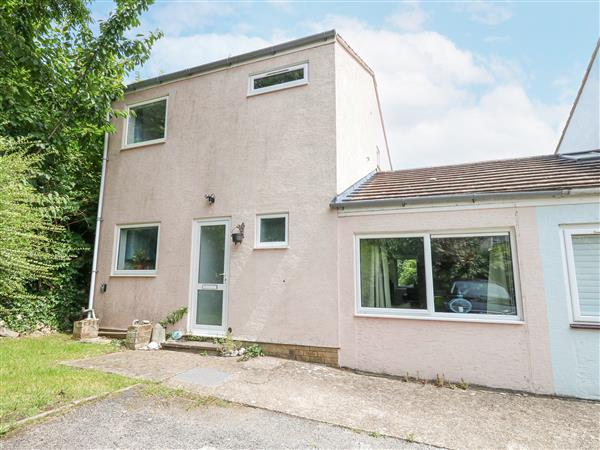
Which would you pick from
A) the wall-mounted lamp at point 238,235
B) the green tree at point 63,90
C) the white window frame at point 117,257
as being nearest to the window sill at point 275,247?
the wall-mounted lamp at point 238,235

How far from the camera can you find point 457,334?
226 inches

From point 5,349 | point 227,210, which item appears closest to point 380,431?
point 227,210

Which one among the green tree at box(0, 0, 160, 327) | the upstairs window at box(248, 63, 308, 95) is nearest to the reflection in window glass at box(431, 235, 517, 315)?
the upstairs window at box(248, 63, 308, 95)

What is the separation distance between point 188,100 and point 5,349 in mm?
7277

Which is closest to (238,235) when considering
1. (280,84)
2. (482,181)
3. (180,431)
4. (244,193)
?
(244,193)

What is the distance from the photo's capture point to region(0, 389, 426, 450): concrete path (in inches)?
135

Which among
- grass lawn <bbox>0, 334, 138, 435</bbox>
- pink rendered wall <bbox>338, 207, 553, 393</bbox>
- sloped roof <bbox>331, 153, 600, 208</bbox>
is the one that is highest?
sloped roof <bbox>331, 153, 600, 208</bbox>

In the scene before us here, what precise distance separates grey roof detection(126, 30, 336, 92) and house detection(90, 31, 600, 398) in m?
0.04

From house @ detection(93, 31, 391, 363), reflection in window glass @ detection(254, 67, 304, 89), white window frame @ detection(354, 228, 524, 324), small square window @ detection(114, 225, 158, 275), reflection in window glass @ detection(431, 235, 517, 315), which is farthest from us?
small square window @ detection(114, 225, 158, 275)

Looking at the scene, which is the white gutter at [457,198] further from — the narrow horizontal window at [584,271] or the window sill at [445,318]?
the window sill at [445,318]

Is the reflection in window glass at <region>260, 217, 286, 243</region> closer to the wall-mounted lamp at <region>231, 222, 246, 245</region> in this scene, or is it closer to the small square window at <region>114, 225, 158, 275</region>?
the wall-mounted lamp at <region>231, 222, 246, 245</region>

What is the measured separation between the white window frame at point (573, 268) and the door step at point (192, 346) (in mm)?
6645

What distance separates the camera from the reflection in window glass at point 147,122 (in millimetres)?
9617

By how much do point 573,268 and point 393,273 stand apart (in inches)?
112
